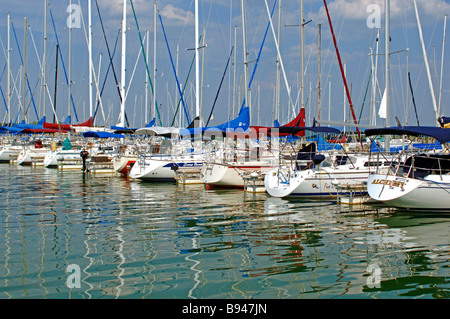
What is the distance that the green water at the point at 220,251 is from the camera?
806 cm

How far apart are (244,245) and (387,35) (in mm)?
14125

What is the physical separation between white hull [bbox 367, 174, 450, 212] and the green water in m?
0.41

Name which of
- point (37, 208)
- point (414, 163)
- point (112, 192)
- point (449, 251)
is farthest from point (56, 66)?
point (449, 251)

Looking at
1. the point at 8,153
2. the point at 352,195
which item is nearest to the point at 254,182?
the point at 352,195

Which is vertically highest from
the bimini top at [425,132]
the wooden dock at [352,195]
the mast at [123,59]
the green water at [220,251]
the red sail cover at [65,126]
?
the mast at [123,59]

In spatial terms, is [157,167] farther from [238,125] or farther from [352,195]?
[352,195]

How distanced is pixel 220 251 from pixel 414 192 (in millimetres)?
7209

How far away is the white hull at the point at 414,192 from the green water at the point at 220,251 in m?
0.41

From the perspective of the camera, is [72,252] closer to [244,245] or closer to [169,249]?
[169,249]

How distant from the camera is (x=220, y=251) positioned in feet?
34.7

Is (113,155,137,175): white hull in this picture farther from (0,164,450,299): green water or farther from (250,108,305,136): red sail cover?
(0,164,450,299): green water

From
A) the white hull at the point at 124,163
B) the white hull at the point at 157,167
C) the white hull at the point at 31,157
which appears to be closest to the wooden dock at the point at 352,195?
the white hull at the point at 157,167

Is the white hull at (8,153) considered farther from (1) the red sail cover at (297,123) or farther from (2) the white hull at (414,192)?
(2) the white hull at (414,192)
